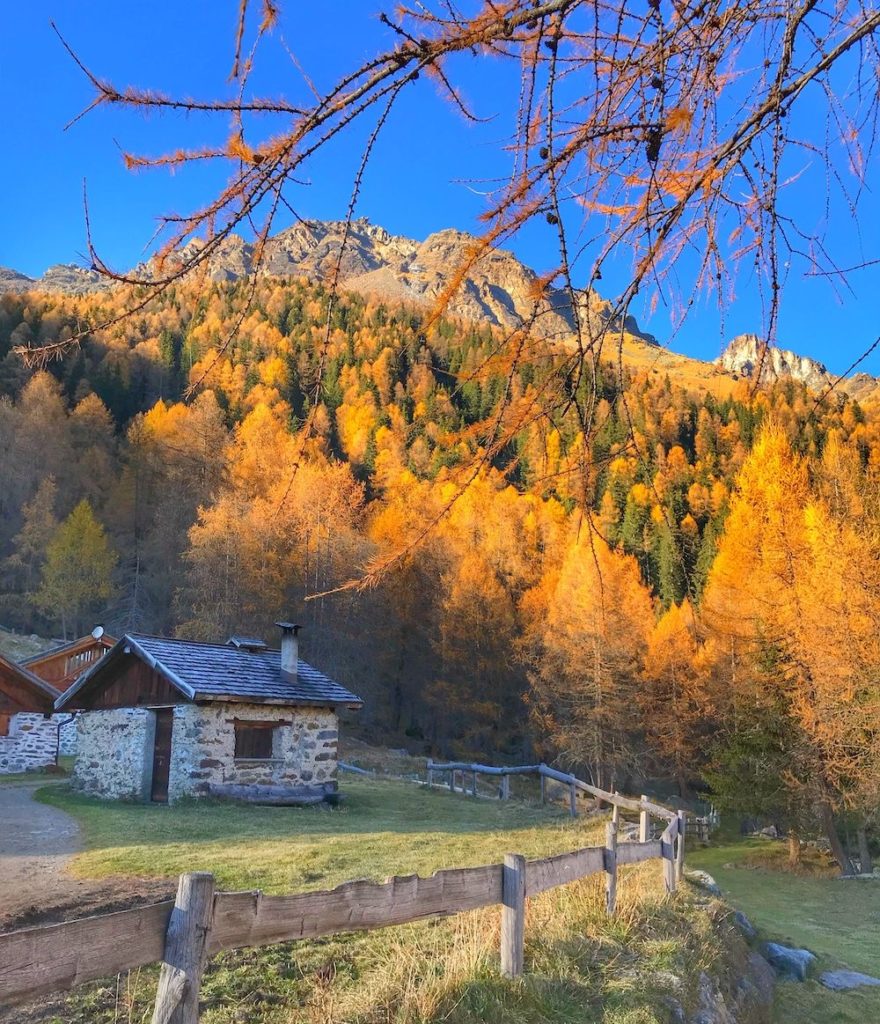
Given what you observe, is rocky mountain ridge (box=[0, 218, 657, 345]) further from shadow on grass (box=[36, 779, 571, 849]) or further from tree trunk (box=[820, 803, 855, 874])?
tree trunk (box=[820, 803, 855, 874])

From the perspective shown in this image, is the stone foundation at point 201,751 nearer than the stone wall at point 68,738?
Yes

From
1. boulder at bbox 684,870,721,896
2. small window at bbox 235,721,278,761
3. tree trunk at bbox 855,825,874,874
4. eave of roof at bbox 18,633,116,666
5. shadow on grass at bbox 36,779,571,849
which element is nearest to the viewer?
boulder at bbox 684,870,721,896

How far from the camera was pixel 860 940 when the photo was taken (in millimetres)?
11844

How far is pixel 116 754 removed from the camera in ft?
59.5

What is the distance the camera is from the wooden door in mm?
17125

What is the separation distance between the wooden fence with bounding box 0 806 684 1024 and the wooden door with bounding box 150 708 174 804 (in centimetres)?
1372

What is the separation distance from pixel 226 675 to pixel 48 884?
9409 millimetres

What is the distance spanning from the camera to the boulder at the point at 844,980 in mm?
8719

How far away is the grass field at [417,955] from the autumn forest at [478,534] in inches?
95.8

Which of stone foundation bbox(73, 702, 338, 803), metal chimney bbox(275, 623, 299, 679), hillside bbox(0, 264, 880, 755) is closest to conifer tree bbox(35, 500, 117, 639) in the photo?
hillside bbox(0, 264, 880, 755)

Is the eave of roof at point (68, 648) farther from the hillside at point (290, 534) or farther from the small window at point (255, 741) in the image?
the small window at point (255, 741)

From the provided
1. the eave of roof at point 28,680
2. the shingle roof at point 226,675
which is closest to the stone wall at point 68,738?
the eave of roof at point 28,680

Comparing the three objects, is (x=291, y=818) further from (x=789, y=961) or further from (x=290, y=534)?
(x=290, y=534)

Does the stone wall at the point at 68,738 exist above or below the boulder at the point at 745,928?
below
